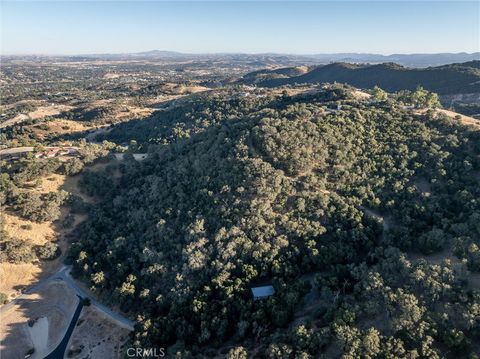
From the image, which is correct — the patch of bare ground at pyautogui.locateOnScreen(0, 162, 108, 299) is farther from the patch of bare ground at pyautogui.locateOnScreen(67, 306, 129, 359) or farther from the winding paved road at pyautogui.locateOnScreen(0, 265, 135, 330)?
the patch of bare ground at pyautogui.locateOnScreen(67, 306, 129, 359)

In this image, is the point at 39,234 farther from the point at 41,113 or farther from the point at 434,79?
the point at 434,79

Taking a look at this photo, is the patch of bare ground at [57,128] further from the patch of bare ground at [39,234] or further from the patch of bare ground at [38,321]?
the patch of bare ground at [38,321]

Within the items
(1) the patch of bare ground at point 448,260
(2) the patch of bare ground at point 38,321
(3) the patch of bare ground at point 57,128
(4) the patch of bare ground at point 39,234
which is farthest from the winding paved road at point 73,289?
(3) the patch of bare ground at point 57,128

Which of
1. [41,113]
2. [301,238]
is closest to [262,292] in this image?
[301,238]

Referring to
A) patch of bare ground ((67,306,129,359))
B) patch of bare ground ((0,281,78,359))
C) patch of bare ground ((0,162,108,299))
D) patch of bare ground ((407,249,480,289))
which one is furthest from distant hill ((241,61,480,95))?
patch of bare ground ((0,281,78,359))

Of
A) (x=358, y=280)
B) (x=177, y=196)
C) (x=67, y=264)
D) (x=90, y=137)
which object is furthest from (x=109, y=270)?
(x=90, y=137)

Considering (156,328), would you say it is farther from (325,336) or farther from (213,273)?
(325,336)
